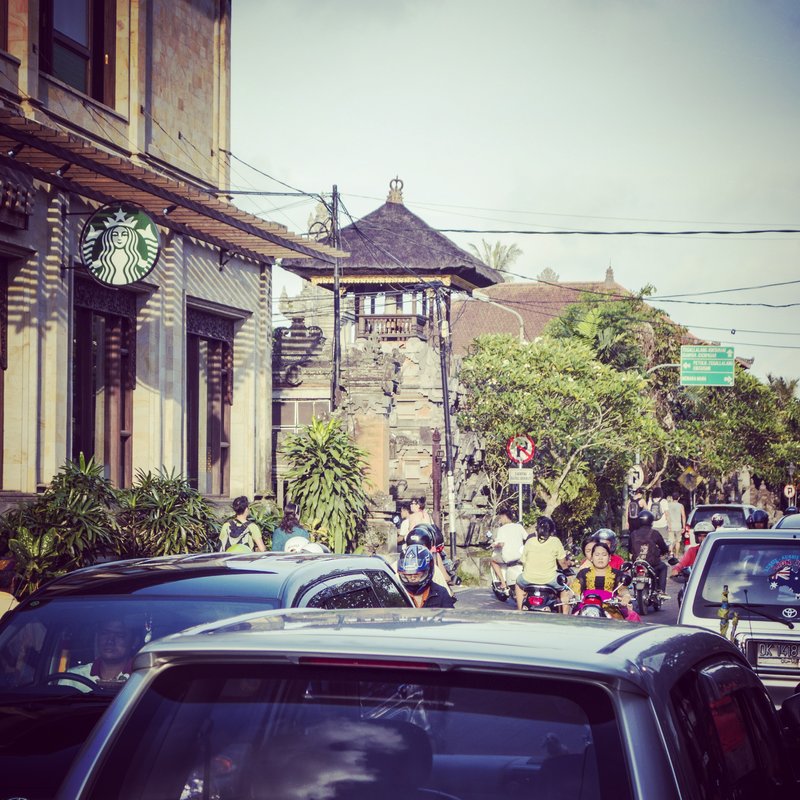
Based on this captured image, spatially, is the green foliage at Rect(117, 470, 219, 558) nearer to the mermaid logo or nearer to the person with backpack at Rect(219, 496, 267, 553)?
the person with backpack at Rect(219, 496, 267, 553)

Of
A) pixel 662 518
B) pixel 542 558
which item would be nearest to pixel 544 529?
pixel 542 558

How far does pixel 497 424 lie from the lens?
3459 cm

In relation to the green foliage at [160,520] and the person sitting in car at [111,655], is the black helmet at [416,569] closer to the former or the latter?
the green foliage at [160,520]

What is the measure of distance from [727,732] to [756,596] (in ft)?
22.7

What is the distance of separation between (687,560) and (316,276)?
2358cm

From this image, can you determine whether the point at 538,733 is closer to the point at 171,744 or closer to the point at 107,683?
the point at 171,744

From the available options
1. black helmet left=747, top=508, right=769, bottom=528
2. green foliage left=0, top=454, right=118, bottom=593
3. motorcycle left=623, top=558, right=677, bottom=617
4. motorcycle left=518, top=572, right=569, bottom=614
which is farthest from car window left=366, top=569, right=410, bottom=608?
motorcycle left=623, top=558, right=677, bottom=617

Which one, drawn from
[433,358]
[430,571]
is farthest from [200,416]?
[433,358]

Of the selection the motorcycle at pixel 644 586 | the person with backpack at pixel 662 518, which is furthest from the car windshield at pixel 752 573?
the person with backpack at pixel 662 518

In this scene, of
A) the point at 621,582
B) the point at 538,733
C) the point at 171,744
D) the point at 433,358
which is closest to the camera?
the point at 538,733

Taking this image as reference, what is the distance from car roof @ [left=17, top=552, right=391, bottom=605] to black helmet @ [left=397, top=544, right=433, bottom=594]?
4.05 m

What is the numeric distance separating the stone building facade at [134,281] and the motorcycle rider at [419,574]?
20.4 feet

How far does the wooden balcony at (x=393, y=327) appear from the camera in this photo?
39.3 metres

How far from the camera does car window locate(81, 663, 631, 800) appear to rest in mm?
2697
